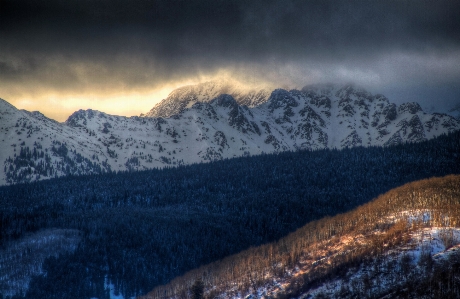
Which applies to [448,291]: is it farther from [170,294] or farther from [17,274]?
[17,274]

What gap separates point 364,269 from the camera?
517 feet

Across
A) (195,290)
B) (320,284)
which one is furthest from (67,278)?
(320,284)

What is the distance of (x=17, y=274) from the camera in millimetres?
197875

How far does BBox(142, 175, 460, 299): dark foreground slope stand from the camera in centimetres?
14312

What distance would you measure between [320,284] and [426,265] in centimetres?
2894

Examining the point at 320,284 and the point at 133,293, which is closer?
the point at 320,284

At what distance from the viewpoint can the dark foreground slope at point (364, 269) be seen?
143125 millimetres

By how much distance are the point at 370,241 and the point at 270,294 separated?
1677 inches

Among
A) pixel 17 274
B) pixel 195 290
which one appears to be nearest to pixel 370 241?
pixel 195 290

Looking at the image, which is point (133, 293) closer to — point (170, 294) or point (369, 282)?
point (170, 294)

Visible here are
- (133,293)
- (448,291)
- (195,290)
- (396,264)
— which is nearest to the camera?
(448,291)

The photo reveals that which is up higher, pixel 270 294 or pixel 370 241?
pixel 370 241

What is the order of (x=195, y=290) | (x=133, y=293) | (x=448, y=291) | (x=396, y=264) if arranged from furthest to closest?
(x=133, y=293), (x=396, y=264), (x=195, y=290), (x=448, y=291)

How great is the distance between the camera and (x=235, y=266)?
196 meters
